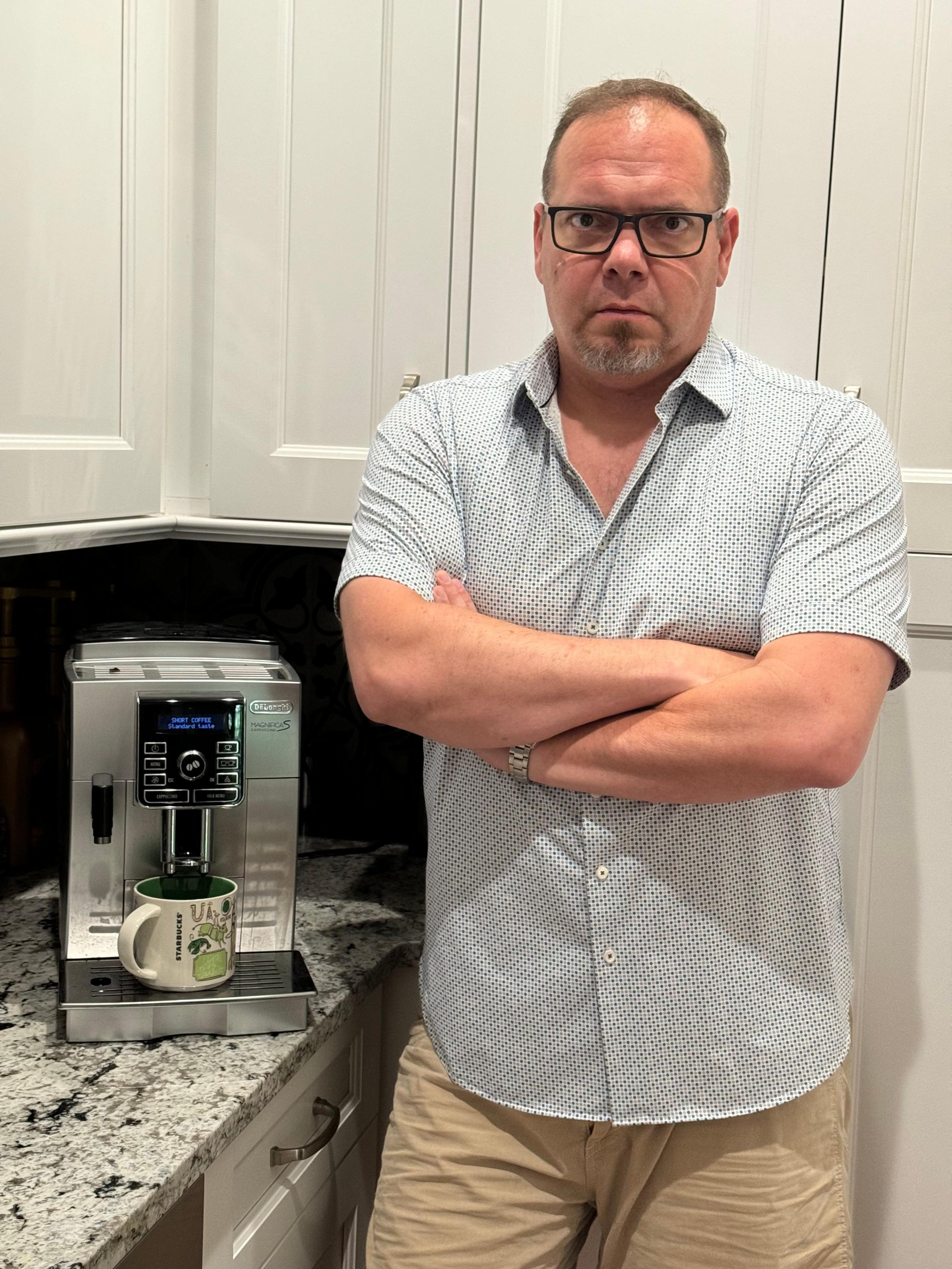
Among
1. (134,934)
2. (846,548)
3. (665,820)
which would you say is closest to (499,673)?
(665,820)

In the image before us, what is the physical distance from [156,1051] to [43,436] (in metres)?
0.67

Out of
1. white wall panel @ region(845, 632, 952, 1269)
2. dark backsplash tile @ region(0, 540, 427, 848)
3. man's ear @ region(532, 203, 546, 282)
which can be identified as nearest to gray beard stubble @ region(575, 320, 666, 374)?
man's ear @ region(532, 203, 546, 282)

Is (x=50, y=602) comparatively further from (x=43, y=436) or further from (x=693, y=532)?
(x=693, y=532)

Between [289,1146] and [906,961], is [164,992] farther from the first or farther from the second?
[906,961]

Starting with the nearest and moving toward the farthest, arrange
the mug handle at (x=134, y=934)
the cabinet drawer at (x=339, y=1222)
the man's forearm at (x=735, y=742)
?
the man's forearm at (x=735, y=742)
the mug handle at (x=134, y=934)
the cabinet drawer at (x=339, y=1222)

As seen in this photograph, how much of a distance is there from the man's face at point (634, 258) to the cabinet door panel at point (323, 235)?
0.33m

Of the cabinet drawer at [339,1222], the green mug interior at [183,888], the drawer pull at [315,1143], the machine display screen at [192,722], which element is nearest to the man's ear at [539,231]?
the machine display screen at [192,722]

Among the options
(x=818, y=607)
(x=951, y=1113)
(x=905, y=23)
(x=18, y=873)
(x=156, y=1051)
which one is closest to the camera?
(x=818, y=607)

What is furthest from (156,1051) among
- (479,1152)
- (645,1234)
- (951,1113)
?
(951,1113)

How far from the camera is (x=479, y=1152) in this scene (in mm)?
1282

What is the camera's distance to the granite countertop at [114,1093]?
3.27 ft

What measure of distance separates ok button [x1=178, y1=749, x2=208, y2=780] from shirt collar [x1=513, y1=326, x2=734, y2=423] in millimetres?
513

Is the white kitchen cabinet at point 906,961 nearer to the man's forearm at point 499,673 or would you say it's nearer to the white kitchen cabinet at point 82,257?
the man's forearm at point 499,673

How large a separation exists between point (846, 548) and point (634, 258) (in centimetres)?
37
